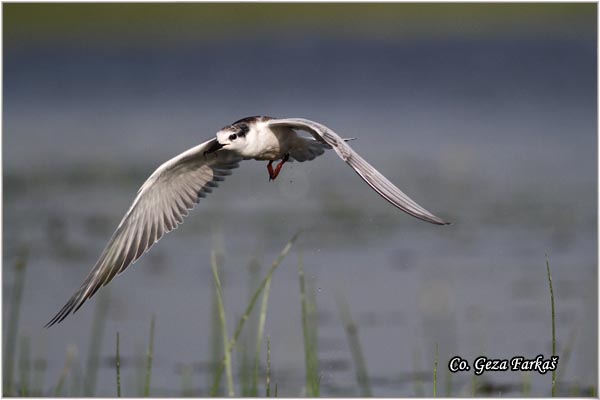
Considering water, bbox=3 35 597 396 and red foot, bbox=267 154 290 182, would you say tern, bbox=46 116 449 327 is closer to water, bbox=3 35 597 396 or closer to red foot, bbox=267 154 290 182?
red foot, bbox=267 154 290 182

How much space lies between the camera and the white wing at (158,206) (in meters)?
5.49

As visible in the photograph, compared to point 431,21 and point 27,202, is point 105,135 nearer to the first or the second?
point 27,202

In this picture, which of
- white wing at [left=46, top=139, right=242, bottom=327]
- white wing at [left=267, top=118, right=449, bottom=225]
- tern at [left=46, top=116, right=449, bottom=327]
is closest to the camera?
white wing at [left=267, top=118, right=449, bottom=225]

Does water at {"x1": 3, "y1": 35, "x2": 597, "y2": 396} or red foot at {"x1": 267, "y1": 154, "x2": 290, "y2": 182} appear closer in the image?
red foot at {"x1": 267, "y1": 154, "x2": 290, "y2": 182}

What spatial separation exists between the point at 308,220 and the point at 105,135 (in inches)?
235

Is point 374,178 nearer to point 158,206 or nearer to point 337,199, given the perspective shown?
point 158,206

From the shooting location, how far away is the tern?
5227mm

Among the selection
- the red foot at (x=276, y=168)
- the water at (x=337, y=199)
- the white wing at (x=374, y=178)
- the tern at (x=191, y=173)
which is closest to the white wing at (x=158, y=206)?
the tern at (x=191, y=173)

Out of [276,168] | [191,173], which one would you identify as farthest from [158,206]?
[276,168]

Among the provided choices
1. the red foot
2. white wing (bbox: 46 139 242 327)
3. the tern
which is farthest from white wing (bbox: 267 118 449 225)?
white wing (bbox: 46 139 242 327)

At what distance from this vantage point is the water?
8328 millimetres

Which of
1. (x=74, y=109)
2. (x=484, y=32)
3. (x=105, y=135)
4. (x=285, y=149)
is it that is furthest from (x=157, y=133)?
(x=285, y=149)

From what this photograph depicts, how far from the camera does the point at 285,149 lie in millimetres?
5539

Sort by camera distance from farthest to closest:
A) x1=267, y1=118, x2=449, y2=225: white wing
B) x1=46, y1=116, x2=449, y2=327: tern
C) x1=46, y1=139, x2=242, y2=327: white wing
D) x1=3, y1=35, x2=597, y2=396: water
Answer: x1=3, y1=35, x2=597, y2=396: water
x1=46, y1=139, x2=242, y2=327: white wing
x1=46, y1=116, x2=449, y2=327: tern
x1=267, y1=118, x2=449, y2=225: white wing
